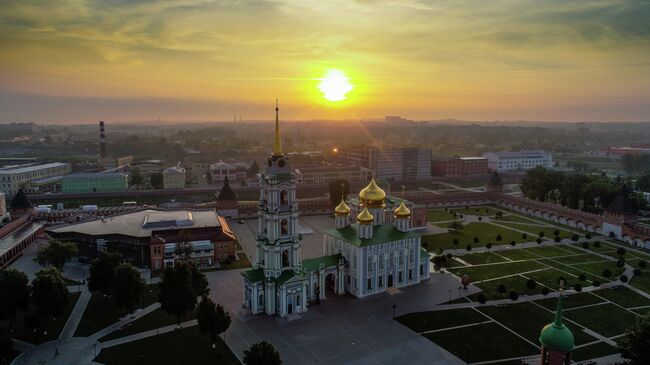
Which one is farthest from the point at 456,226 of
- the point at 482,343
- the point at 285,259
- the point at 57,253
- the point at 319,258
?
the point at 57,253

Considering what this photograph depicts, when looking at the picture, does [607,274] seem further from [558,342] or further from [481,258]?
[558,342]

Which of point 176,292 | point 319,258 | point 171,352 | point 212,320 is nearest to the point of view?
point 212,320

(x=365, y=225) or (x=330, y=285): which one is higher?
(x=365, y=225)

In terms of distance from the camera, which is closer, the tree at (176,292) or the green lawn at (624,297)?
the tree at (176,292)

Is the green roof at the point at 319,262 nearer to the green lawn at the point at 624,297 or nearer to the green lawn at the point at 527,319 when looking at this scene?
the green lawn at the point at 527,319

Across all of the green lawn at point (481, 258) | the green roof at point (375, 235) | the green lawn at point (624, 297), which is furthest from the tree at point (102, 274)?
the green lawn at point (624, 297)

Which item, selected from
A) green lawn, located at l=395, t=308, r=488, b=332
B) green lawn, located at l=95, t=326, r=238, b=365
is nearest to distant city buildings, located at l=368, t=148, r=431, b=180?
green lawn, located at l=395, t=308, r=488, b=332

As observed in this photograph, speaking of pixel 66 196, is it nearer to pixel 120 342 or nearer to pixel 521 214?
pixel 120 342
